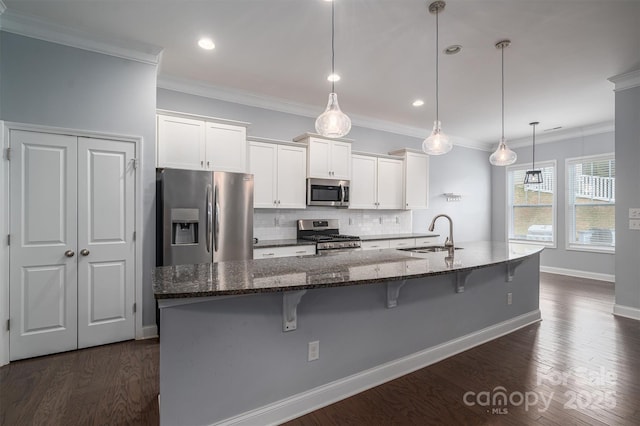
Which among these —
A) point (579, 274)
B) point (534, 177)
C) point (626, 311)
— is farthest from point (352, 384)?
point (579, 274)

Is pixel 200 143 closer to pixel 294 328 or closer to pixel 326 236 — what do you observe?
pixel 326 236

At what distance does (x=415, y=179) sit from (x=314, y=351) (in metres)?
4.29

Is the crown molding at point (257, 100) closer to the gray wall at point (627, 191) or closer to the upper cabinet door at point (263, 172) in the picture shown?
the upper cabinet door at point (263, 172)

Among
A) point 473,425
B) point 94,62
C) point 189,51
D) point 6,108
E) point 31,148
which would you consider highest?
point 189,51

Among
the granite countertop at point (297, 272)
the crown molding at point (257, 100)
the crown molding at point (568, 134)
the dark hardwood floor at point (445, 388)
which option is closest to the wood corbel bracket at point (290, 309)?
the granite countertop at point (297, 272)

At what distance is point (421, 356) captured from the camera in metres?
2.53

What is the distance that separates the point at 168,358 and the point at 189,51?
2.91 meters

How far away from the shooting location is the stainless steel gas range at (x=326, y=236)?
425 cm

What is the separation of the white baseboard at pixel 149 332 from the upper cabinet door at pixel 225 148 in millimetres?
1808

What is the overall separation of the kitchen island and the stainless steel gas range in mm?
1514

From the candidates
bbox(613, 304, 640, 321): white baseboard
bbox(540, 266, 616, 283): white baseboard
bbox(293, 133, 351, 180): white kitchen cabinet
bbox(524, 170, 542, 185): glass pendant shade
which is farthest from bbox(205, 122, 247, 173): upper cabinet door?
bbox(540, 266, 616, 283): white baseboard

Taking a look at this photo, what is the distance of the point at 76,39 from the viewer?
2.87 m

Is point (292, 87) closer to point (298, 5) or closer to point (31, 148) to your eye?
point (298, 5)

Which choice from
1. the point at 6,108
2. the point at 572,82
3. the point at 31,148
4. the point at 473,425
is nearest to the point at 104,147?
the point at 31,148
